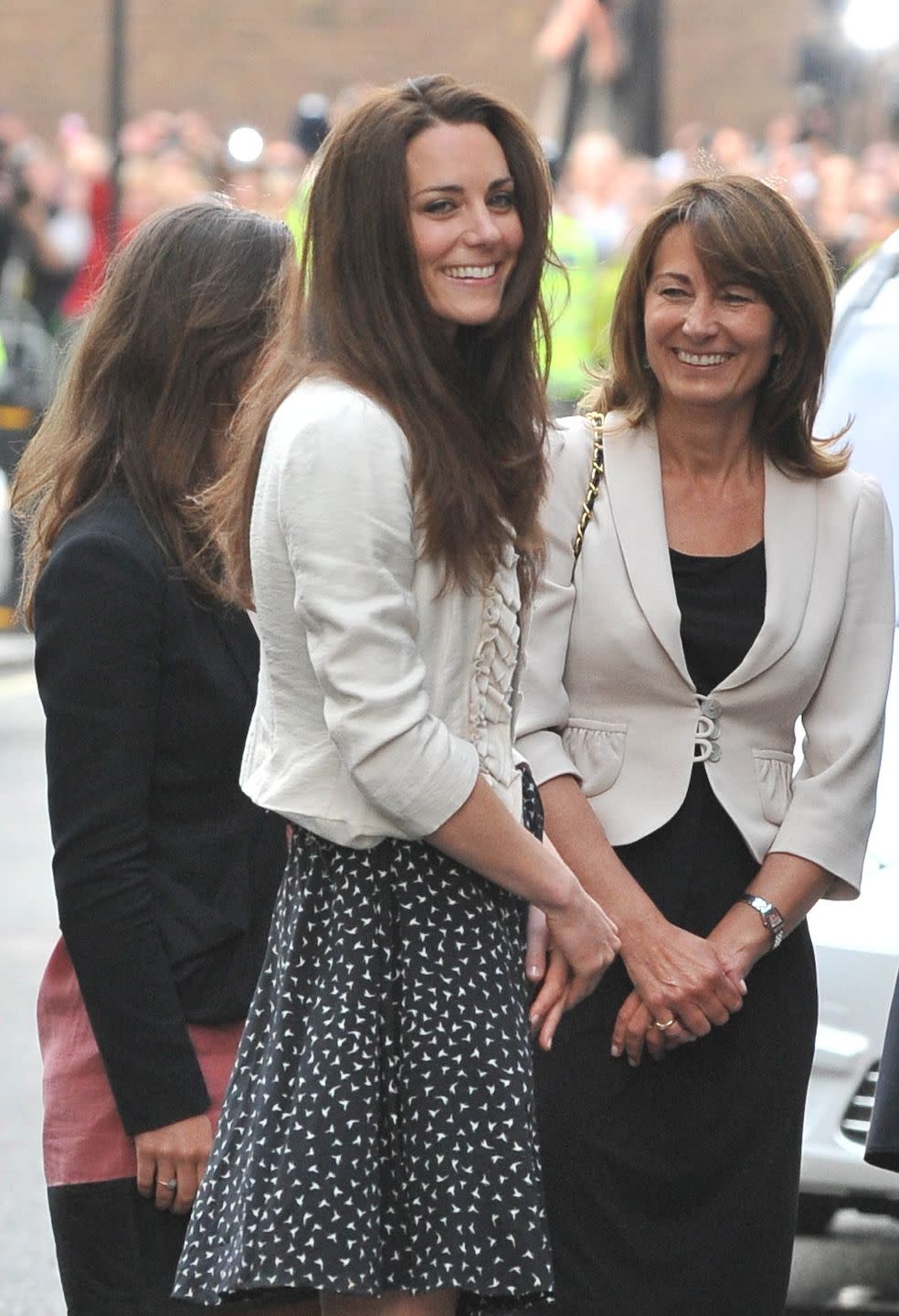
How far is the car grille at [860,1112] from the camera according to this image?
13.4 ft

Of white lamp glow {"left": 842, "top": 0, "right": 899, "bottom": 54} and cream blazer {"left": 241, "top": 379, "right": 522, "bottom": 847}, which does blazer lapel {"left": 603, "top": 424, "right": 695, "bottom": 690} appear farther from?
white lamp glow {"left": 842, "top": 0, "right": 899, "bottom": 54}

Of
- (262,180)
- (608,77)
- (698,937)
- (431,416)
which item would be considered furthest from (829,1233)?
(608,77)

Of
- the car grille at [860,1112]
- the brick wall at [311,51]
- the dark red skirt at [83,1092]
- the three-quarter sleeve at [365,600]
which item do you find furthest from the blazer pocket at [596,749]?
the brick wall at [311,51]

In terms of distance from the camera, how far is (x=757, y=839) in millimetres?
Result: 3402

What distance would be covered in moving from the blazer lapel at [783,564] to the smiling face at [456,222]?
2.73ft

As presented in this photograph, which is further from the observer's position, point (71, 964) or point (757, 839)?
point (757, 839)

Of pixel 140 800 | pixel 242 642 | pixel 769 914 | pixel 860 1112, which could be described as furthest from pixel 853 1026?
pixel 140 800

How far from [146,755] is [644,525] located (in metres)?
0.94

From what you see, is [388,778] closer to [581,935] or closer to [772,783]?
[581,935]

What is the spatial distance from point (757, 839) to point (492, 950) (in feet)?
2.78

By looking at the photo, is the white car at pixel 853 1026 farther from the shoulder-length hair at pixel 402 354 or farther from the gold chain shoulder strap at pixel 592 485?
the shoulder-length hair at pixel 402 354

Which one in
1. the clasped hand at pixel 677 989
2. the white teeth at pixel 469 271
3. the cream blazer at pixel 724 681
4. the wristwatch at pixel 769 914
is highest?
the white teeth at pixel 469 271

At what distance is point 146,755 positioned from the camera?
280 cm

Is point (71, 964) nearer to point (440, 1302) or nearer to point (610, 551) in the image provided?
point (440, 1302)
